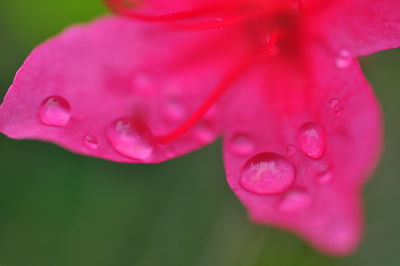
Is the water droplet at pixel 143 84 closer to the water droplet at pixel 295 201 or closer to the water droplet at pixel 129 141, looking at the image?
the water droplet at pixel 129 141

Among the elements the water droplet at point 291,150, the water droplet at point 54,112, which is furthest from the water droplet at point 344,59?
the water droplet at point 54,112

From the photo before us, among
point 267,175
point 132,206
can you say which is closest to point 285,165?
point 267,175

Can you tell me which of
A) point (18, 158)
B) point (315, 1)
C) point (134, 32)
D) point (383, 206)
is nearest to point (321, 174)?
point (315, 1)

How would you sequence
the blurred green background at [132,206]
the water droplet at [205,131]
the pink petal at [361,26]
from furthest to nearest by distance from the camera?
1. the blurred green background at [132,206]
2. the water droplet at [205,131]
3. the pink petal at [361,26]

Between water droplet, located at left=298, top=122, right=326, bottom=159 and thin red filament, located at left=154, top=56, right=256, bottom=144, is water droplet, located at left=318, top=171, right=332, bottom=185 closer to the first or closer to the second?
water droplet, located at left=298, top=122, right=326, bottom=159

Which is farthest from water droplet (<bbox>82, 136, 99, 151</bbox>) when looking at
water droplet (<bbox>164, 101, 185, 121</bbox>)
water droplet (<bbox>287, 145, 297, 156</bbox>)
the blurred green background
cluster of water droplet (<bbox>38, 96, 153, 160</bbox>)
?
the blurred green background

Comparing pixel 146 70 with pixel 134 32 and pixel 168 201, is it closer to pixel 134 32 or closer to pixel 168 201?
pixel 134 32

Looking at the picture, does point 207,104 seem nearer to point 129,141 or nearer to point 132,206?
point 129,141
